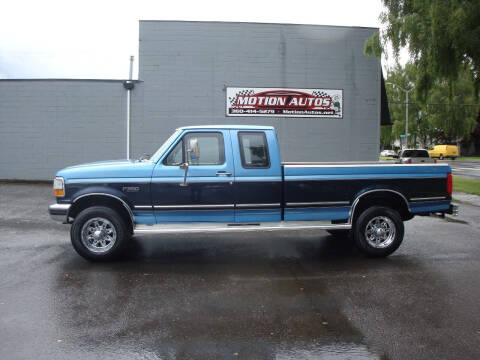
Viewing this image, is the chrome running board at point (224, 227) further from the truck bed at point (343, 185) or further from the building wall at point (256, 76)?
the building wall at point (256, 76)

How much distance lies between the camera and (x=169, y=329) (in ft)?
13.9

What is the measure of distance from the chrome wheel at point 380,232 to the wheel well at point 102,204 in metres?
3.84

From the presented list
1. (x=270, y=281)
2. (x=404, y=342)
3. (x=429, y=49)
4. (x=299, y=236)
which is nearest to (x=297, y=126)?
(x=429, y=49)

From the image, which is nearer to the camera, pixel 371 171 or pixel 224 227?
pixel 224 227

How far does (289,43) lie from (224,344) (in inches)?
606

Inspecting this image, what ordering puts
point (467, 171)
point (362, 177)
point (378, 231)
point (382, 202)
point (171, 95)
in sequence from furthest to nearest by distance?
point (467, 171) < point (171, 95) < point (382, 202) < point (378, 231) < point (362, 177)

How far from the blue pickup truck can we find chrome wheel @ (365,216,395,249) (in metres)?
0.02

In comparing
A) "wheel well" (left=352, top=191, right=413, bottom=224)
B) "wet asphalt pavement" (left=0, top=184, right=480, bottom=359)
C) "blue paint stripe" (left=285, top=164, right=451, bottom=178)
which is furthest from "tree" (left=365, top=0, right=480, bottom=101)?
"wheel well" (left=352, top=191, right=413, bottom=224)

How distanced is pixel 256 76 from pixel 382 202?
1135 cm

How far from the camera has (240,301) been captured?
199 inches

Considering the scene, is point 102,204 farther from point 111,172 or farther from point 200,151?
point 200,151

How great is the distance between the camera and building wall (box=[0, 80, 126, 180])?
17.3 metres

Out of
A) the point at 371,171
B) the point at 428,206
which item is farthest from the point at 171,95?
the point at 428,206

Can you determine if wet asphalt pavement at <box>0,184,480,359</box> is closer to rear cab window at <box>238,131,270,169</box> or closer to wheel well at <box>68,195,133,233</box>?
wheel well at <box>68,195,133,233</box>
